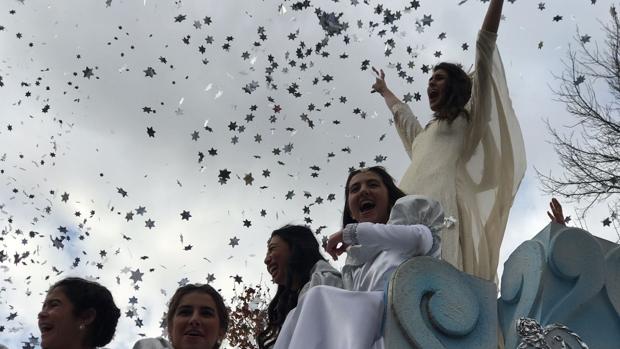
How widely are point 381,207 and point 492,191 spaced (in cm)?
105

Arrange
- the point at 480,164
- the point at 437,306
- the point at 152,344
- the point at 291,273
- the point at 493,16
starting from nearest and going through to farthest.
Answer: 1. the point at 437,306
2. the point at 152,344
3. the point at 291,273
4. the point at 493,16
5. the point at 480,164

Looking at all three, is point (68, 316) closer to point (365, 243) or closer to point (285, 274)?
point (285, 274)

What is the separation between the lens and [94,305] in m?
3.65

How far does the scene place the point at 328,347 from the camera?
2713 mm

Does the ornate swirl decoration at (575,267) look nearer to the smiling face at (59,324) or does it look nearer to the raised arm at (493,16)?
the raised arm at (493,16)

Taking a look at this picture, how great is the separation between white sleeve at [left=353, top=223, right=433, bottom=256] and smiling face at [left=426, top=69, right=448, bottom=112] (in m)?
1.60

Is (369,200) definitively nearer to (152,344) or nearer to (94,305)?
(152,344)

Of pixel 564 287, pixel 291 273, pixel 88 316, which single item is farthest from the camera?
pixel 291 273

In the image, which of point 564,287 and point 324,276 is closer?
point 564,287

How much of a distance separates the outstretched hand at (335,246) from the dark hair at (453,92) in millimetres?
1562

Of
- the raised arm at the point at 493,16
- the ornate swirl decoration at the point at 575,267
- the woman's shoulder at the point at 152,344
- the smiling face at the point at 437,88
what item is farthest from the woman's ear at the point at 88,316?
the raised arm at the point at 493,16

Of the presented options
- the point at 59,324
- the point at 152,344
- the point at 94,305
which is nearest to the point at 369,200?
the point at 152,344

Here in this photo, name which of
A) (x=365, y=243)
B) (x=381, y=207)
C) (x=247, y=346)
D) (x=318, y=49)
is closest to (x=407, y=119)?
(x=381, y=207)

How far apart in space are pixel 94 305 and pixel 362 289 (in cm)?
141
